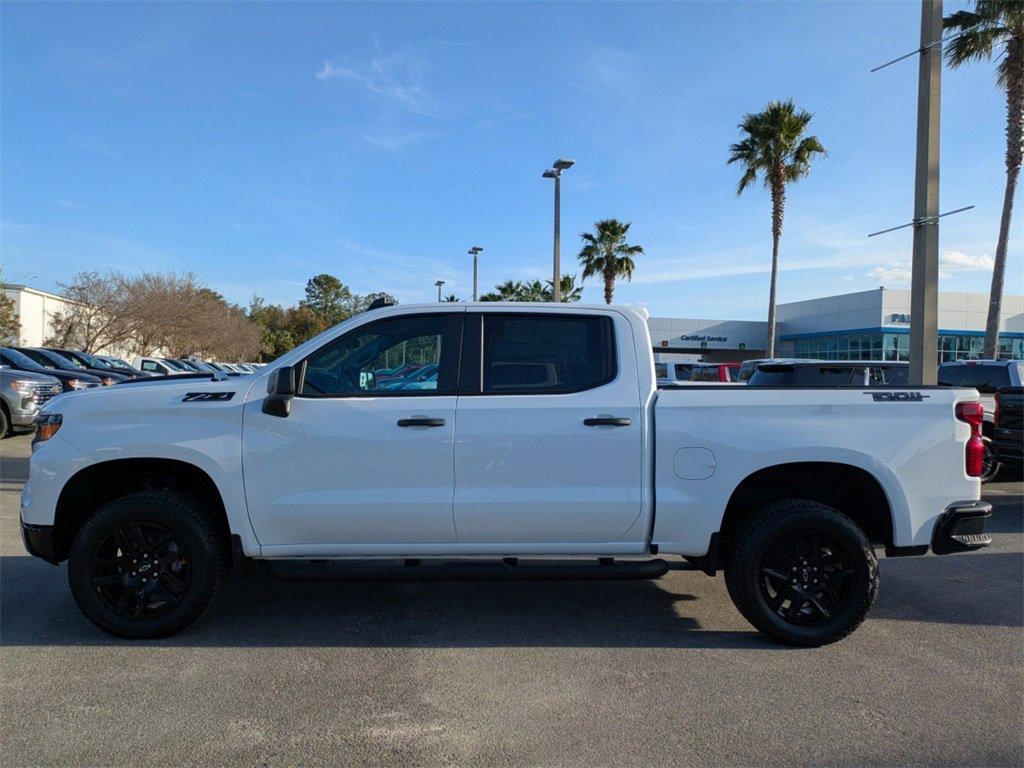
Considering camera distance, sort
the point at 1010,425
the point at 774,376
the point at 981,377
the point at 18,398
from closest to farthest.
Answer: the point at 1010,425 → the point at 981,377 → the point at 18,398 → the point at 774,376

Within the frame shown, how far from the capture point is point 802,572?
4.59 metres

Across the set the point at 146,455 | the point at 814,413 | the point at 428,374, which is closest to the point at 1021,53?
the point at 814,413

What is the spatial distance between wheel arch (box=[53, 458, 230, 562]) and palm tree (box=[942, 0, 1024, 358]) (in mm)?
20482

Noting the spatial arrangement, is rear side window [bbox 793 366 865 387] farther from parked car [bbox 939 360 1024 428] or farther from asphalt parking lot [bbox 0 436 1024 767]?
asphalt parking lot [bbox 0 436 1024 767]

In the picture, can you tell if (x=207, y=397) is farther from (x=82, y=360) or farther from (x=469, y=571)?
(x=82, y=360)

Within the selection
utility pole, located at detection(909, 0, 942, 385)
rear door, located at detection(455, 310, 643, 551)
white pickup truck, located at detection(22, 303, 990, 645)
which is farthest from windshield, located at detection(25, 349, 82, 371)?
utility pole, located at detection(909, 0, 942, 385)

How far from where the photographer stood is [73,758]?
127 inches

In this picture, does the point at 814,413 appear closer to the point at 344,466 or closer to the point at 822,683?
the point at 822,683

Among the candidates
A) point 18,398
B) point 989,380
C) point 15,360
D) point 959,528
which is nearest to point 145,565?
point 959,528

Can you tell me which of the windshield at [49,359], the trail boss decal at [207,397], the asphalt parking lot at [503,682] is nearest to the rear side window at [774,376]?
the asphalt parking lot at [503,682]

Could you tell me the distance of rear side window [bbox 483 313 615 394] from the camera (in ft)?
15.3

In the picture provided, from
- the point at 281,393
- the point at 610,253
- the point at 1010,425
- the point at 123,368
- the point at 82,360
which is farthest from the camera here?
the point at 610,253

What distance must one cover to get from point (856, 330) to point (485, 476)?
4372cm

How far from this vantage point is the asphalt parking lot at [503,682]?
3371 millimetres
